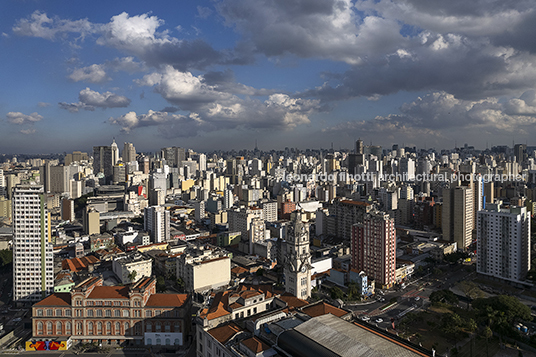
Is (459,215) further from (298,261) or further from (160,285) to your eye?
(160,285)

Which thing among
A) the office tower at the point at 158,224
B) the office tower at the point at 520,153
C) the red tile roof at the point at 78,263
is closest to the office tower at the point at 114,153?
the office tower at the point at 158,224

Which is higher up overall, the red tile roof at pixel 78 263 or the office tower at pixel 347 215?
the office tower at pixel 347 215

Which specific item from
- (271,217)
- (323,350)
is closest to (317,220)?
(271,217)

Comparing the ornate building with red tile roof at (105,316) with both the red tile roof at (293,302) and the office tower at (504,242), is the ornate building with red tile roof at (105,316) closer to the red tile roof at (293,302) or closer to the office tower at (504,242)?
the red tile roof at (293,302)

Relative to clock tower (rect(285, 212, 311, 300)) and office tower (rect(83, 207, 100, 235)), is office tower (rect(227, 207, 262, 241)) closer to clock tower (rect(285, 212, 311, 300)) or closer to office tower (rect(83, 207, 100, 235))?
office tower (rect(83, 207, 100, 235))

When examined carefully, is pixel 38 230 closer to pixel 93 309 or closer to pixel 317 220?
pixel 93 309

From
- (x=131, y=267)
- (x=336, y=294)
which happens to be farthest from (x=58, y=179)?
(x=336, y=294)
